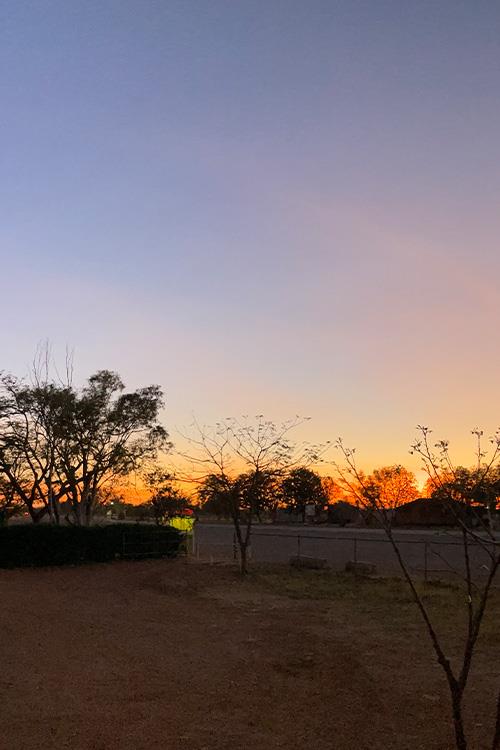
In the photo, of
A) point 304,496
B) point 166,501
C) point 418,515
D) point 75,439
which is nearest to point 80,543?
point 75,439

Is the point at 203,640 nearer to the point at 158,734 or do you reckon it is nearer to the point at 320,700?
the point at 320,700

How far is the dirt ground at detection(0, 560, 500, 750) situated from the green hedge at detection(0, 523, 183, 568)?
589 cm

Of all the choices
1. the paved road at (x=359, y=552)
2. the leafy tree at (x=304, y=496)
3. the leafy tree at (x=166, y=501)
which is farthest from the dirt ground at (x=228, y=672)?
the leafy tree at (x=304, y=496)

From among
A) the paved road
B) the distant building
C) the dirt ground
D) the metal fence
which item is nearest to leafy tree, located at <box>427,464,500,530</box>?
the dirt ground

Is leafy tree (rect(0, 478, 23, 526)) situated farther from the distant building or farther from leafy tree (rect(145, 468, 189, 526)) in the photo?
the distant building

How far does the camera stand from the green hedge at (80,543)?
22.5 metres

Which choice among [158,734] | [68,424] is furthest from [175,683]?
[68,424]

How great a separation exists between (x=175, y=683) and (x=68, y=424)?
72.4ft

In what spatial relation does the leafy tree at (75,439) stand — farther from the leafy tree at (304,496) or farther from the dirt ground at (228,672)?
the leafy tree at (304,496)

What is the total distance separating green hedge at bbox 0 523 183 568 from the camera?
2253 cm

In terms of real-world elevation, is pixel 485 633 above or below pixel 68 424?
below

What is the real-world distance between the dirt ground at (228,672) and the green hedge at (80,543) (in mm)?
5893

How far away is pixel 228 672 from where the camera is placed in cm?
932

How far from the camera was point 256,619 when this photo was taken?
13.6m
